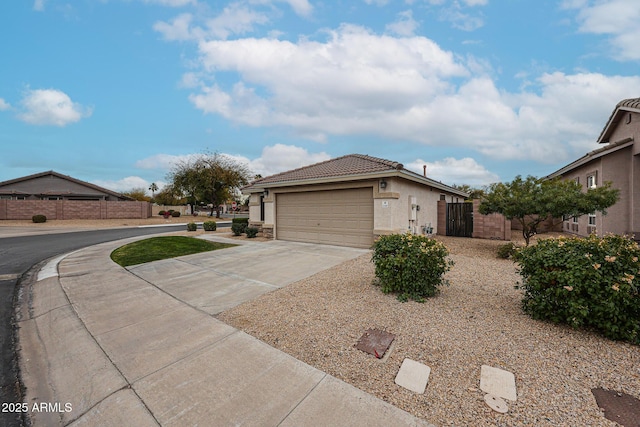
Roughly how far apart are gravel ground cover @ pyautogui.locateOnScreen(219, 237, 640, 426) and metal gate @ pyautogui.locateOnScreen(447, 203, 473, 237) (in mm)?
8869

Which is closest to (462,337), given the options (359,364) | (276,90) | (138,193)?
(359,364)

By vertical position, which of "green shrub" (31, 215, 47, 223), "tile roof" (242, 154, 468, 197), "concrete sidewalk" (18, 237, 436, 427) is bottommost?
"concrete sidewalk" (18, 237, 436, 427)

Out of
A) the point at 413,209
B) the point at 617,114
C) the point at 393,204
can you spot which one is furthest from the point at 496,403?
the point at 617,114

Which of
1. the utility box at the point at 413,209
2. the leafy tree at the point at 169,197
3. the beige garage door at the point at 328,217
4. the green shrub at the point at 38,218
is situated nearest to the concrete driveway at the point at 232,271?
the beige garage door at the point at 328,217

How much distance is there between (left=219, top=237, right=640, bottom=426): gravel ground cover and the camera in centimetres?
230

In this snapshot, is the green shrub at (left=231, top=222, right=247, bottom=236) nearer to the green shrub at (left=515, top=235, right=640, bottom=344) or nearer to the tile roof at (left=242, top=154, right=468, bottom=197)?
the tile roof at (left=242, top=154, right=468, bottom=197)

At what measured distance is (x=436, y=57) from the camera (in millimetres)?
10695

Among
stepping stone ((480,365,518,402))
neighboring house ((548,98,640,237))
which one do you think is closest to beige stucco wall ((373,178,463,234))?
neighboring house ((548,98,640,237))

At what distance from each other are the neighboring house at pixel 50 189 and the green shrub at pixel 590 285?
43.3m

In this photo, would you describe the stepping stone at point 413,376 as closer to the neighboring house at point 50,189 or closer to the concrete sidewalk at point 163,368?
the concrete sidewalk at point 163,368

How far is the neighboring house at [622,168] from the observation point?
965cm

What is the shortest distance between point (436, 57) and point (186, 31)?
10.1 meters

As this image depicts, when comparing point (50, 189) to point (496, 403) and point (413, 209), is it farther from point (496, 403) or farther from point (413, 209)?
point (496, 403)

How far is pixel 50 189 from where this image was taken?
30906 millimetres
